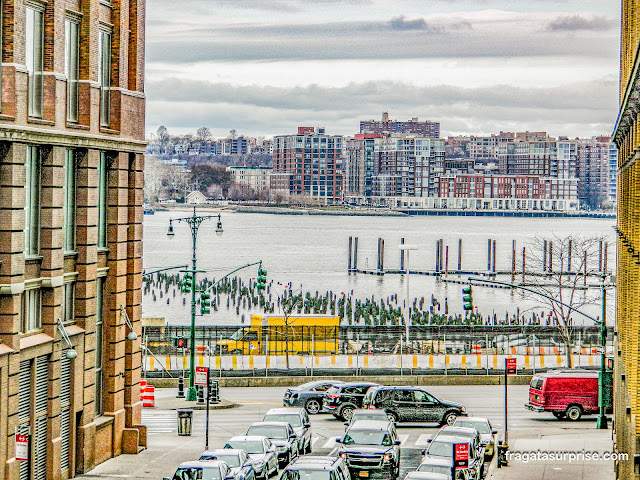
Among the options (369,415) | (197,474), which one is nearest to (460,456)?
(197,474)

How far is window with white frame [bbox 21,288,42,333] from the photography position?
28.2m

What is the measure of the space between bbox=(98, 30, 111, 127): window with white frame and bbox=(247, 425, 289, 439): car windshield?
9.81 m

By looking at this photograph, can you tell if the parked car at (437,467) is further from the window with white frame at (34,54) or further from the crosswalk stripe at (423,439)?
the window with white frame at (34,54)

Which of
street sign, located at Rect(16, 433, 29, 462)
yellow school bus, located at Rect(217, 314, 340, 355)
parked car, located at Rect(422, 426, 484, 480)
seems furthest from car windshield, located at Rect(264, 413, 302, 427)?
yellow school bus, located at Rect(217, 314, 340, 355)

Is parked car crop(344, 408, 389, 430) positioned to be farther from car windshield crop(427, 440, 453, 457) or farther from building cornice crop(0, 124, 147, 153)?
building cornice crop(0, 124, 147, 153)

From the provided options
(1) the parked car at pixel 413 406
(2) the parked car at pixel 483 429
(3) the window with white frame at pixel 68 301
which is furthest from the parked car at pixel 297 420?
(3) the window with white frame at pixel 68 301

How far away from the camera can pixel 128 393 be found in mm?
→ 34844

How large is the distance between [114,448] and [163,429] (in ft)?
19.3

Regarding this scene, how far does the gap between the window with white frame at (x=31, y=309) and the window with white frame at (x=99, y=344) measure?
395 cm

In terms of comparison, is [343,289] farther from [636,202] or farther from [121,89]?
[636,202]

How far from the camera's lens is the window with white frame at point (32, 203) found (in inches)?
1117

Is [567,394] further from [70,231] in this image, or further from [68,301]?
[70,231]

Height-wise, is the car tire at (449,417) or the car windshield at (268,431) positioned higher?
the car windshield at (268,431)

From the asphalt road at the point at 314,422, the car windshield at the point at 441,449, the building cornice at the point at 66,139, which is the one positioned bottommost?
the asphalt road at the point at 314,422
